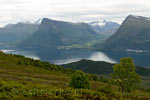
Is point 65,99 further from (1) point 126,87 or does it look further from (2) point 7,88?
(1) point 126,87

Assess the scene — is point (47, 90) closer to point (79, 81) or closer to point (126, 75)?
point (79, 81)

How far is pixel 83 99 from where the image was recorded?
2089cm

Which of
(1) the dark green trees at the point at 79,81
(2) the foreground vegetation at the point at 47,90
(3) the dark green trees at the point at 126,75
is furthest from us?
(3) the dark green trees at the point at 126,75

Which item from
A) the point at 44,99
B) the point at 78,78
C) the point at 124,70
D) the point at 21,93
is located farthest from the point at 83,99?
the point at 124,70

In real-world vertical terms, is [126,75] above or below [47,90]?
above

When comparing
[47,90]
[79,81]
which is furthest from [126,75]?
[47,90]

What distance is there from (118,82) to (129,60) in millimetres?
6202

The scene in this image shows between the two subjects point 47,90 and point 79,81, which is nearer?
point 47,90

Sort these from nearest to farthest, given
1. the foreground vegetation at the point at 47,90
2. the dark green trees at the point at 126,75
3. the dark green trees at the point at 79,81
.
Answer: the foreground vegetation at the point at 47,90 → the dark green trees at the point at 79,81 → the dark green trees at the point at 126,75

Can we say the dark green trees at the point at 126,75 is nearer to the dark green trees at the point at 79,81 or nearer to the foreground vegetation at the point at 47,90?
the foreground vegetation at the point at 47,90

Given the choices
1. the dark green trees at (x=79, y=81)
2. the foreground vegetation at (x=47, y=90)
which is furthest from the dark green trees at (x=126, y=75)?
the dark green trees at (x=79, y=81)

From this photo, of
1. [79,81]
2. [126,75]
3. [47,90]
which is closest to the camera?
[47,90]

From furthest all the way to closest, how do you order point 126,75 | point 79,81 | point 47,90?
1. point 126,75
2. point 79,81
3. point 47,90

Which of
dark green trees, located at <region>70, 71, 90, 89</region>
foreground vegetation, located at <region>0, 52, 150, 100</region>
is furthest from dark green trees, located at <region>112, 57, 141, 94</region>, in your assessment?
dark green trees, located at <region>70, 71, 90, 89</region>
